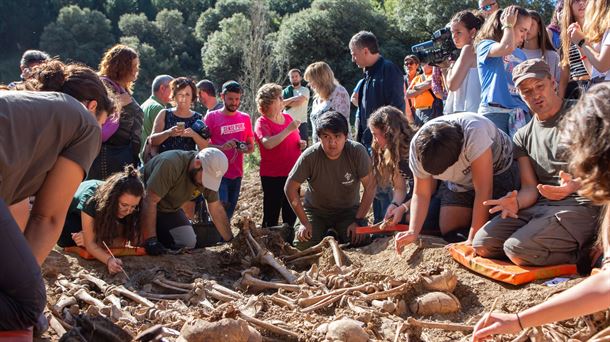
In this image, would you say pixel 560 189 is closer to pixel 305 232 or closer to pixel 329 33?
pixel 305 232

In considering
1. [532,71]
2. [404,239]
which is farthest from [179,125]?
[532,71]

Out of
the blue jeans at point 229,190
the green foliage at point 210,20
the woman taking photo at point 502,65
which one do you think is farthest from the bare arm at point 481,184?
the green foliage at point 210,20

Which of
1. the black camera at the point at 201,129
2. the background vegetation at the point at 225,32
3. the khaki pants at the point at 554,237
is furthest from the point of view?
the background vegetation at the point at 225,32

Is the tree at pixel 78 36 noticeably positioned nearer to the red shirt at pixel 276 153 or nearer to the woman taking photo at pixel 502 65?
the red shirt at pixel 276 153

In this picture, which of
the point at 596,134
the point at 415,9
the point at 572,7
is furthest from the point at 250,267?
the point at 415,9

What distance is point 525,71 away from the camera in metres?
4.85

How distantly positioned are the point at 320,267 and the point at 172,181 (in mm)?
1442

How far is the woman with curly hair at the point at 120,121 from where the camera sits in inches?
257

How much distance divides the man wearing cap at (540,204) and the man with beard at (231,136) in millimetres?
3109

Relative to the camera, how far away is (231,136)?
A: 760cm

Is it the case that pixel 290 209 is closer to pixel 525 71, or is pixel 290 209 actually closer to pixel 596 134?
pixel 525 71

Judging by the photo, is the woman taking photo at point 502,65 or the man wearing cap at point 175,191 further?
the man wearing cap at point 175,191

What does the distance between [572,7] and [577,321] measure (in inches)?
98.9

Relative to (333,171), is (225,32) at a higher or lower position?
higher
